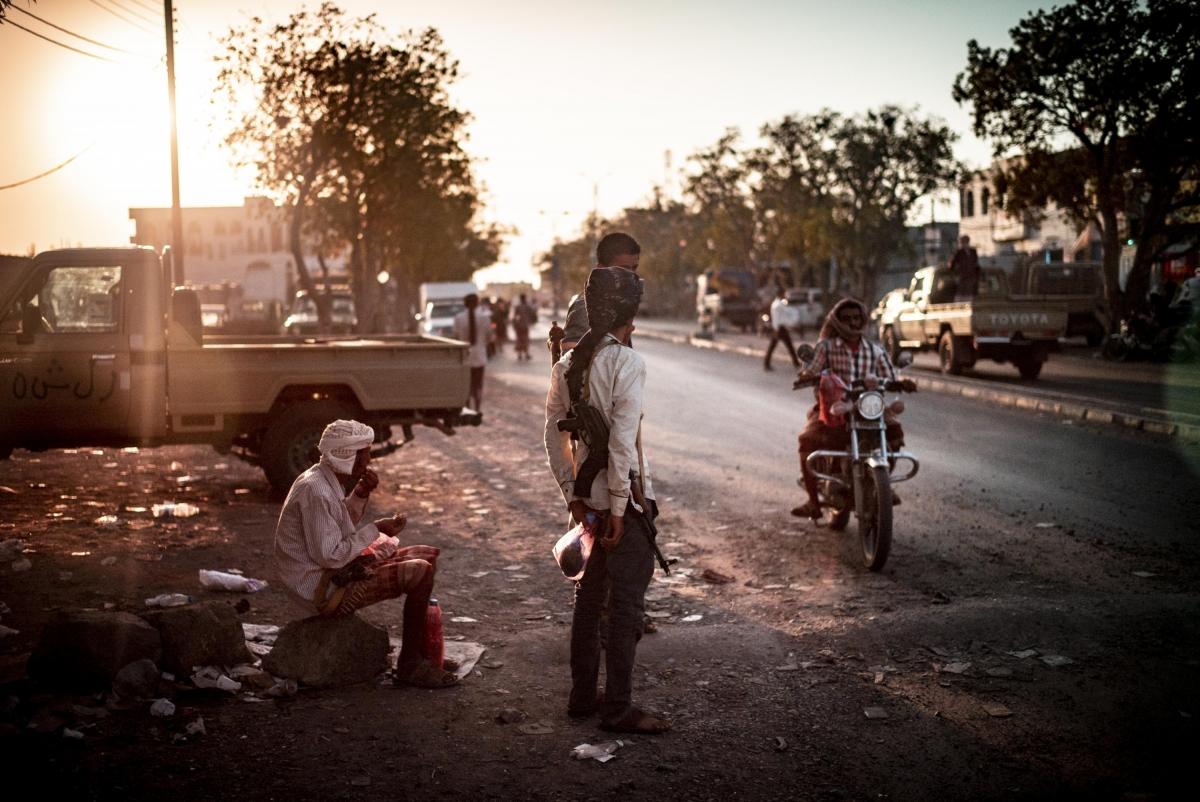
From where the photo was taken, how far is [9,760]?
15.6ft

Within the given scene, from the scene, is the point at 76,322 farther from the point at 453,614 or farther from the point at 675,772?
the point at 675,772

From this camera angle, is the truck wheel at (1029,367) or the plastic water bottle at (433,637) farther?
the truck wheel at (1029,367)

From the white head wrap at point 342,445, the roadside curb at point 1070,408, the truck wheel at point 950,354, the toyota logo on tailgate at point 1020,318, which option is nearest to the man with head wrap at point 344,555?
the white head wrap at point 342,445

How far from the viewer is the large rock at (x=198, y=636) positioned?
19.1 feet

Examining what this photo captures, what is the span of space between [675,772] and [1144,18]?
28.3m

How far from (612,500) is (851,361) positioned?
14.1 ft

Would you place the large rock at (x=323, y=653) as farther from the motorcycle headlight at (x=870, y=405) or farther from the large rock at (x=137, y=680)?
the motorcycle headlight at (x=870, y=405)

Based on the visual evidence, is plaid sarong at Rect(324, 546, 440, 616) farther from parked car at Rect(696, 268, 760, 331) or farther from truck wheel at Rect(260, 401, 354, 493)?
parked car at Rect(696, 268, 760, 331)

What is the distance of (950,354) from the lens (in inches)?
981

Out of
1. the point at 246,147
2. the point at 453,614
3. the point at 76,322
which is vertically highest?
the point at 246,147

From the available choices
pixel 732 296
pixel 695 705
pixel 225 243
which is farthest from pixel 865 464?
pixel 225 243

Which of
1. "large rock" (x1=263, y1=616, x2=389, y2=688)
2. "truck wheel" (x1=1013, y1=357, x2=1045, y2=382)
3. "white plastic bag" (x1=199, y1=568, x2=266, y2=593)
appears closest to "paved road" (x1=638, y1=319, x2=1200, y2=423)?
"truck wheel" (x1=1013, y1=357, x2=1045, y2=382)

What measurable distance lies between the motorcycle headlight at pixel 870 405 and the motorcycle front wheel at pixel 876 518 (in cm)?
39

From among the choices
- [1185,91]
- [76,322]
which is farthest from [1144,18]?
[76,322]
